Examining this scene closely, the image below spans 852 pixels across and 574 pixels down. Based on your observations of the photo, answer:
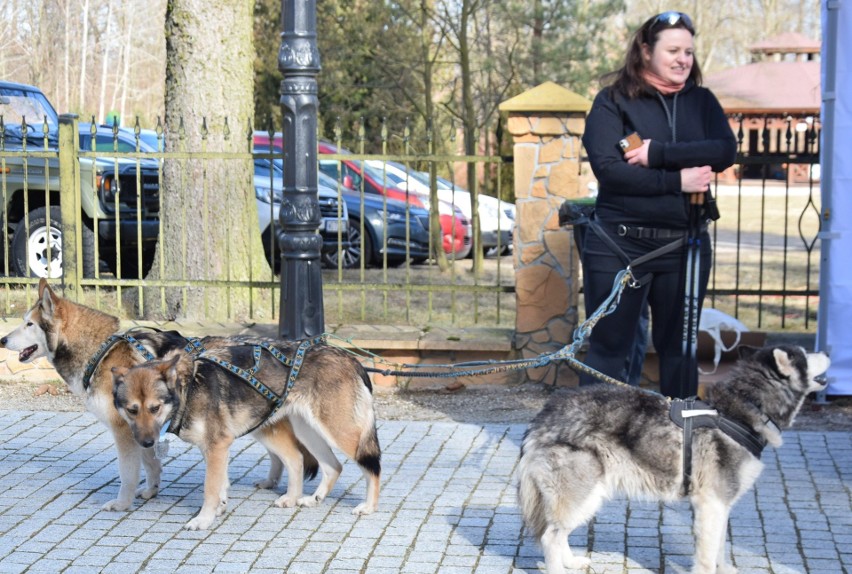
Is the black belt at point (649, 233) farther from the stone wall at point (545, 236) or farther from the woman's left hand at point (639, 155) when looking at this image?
→ the stone wall at point (545, 236)

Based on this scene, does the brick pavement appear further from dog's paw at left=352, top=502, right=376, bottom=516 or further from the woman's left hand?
the woman's left hand

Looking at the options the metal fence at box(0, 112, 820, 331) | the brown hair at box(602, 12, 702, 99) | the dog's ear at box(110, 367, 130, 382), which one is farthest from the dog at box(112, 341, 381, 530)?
the metal fence at box(0, 112, 820, 331)

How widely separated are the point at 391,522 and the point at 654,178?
2218 millimetres

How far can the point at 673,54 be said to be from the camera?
5.75 meters

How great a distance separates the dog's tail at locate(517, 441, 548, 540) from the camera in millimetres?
4625

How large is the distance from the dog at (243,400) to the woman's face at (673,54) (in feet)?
7.20

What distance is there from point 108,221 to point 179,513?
20.5ft

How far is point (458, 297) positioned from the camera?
42.8 ft

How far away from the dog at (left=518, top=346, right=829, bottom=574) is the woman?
1.30m

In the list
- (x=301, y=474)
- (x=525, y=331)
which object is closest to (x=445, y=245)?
(x=525, y=331)

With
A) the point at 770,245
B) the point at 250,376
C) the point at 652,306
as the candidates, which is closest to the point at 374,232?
the point at 652,306

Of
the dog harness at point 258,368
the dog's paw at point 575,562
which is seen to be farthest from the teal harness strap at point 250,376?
the dog's paw at point 575,562

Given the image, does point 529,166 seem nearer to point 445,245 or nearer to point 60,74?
point 445,245

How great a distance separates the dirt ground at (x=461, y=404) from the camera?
794 cm
